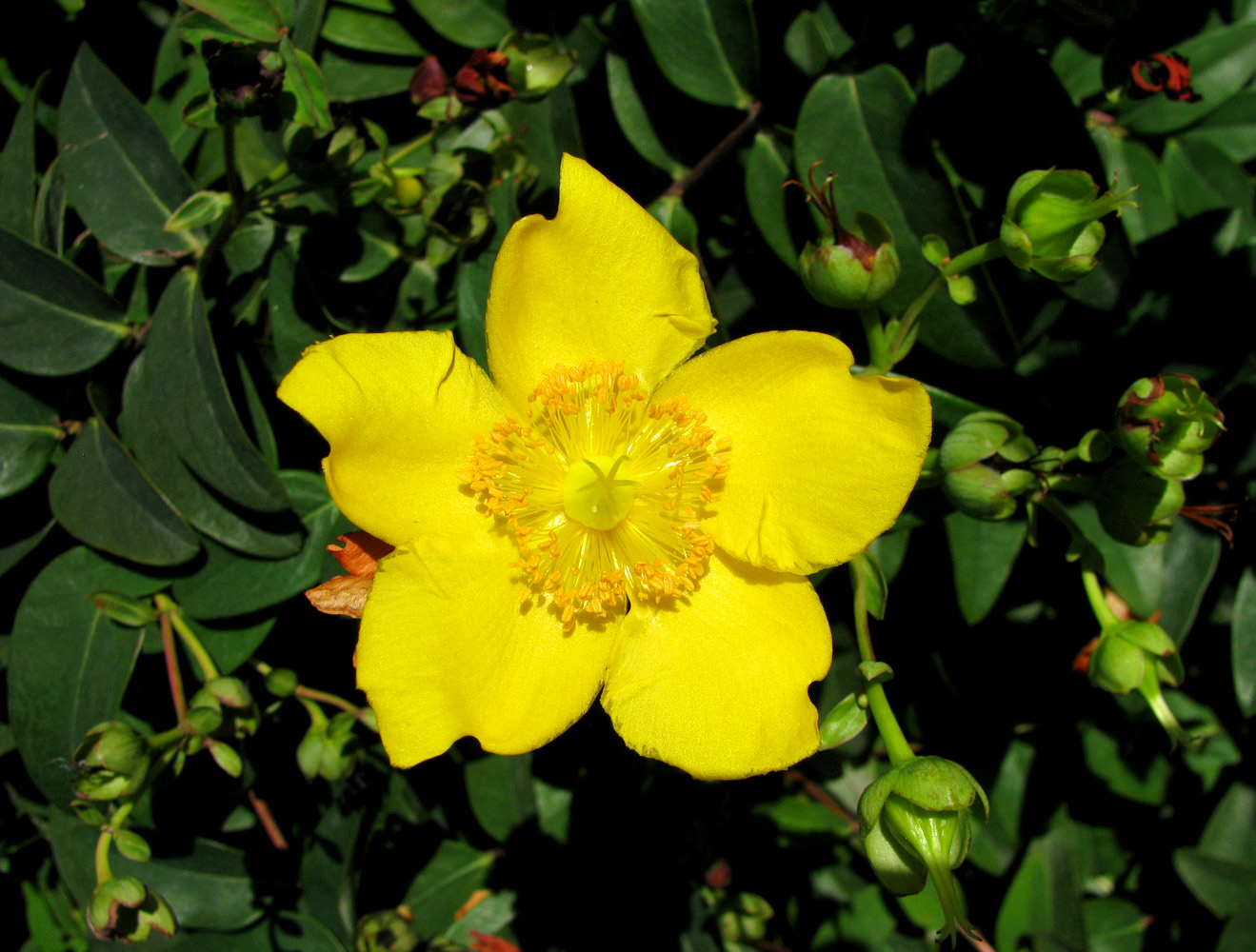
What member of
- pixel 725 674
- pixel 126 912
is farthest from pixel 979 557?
pixel 126 912

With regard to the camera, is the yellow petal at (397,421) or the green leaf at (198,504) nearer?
the yellow petal at (397,421)

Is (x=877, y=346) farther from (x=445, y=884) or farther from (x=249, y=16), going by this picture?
(x=445, y=884)

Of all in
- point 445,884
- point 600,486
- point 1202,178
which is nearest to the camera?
point 600,486

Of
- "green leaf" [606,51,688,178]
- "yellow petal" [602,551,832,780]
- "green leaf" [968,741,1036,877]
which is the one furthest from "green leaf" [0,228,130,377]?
"green leaf" [968,741,1036,877]

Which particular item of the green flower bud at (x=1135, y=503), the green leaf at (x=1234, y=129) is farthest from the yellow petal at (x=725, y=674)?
the green leaf at (x=1234, y=129)

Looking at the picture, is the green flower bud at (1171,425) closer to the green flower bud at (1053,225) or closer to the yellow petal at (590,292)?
the green flower bud at (1053,225)

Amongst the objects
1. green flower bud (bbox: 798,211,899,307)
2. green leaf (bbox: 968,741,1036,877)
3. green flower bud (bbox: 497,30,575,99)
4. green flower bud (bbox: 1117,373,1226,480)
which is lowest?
green leaf (bbox: 968,741,1036,877)

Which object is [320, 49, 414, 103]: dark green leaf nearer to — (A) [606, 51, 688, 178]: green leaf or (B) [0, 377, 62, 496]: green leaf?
(A) [606, 51, 688, 178]: green leaf
